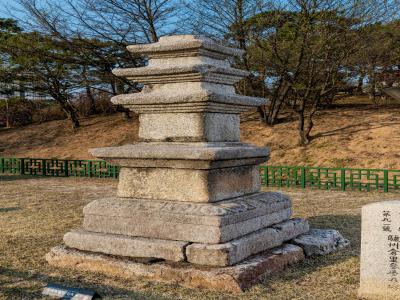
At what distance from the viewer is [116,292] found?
5832 mm

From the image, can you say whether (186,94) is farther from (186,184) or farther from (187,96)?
(186,184)

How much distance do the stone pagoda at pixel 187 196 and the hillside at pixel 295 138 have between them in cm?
1195

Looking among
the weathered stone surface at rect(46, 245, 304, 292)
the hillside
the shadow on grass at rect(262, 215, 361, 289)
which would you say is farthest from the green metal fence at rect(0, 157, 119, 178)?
the weathered stone surface at rect(46, 245, 304, 292)

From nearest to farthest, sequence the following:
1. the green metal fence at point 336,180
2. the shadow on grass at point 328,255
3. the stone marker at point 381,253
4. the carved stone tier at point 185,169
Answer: the stone marker at point 381,253 → the shadow on grass at point 328,255 → the carved stone tier at point 185,169 → the green metal fence at point 336,180

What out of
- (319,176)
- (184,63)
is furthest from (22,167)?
(184,63)

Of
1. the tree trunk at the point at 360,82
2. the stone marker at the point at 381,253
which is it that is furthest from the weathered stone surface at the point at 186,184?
the tree trunk at the point at 360,82

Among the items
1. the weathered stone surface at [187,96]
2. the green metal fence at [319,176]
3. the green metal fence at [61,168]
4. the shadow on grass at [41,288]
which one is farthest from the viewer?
the green metal fence at [61,168]

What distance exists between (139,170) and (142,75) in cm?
135

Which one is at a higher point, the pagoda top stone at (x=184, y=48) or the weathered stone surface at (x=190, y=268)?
the pagoda top stone at (x=184, y=48)

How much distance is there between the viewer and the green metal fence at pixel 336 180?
15852 millimetres

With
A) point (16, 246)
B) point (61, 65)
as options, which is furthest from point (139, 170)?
point (61, 65)

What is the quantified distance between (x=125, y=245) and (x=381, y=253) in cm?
311

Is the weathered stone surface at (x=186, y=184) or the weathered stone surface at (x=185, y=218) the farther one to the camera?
the weathered stone surface at (x=186, y=184)

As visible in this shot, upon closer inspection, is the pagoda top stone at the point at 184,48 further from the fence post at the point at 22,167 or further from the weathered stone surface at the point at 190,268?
the fence post at the point at 22,167
